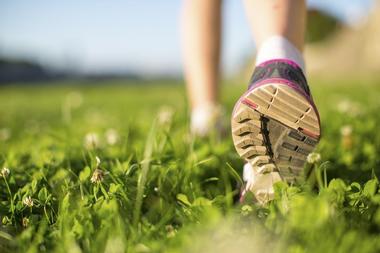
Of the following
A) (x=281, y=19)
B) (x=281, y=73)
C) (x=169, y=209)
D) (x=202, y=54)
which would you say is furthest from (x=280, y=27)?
(x=202, y=54)

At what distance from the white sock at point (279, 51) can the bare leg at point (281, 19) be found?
0.03 m

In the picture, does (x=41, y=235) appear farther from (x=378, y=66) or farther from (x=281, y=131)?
(x=378, y=66)

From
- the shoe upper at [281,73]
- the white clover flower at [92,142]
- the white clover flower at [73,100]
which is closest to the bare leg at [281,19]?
the shoe upper at [281,73]

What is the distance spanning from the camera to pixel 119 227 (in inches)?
42.3

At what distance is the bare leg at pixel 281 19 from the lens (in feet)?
4.97

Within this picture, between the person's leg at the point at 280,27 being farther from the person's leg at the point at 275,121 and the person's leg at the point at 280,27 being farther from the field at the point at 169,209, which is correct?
the field at the point at 169,209

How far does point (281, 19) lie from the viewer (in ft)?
4.99

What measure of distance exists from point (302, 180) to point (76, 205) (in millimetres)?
635

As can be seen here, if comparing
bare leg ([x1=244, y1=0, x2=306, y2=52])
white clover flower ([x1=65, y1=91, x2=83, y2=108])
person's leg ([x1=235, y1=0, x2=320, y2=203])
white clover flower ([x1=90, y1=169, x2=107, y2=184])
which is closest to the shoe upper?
person's leg ([x1=235, y1=0, x2=320, y2=203])

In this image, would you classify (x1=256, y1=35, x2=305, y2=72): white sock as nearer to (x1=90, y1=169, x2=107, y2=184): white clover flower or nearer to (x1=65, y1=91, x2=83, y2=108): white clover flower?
(x1=90, y1=169, x2=107, y2=184): white clover flower

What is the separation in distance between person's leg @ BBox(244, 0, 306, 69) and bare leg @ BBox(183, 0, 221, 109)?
71 centimetres

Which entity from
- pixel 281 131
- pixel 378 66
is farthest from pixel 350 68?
pixel 281 131

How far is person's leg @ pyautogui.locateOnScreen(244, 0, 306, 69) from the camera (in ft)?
4.80

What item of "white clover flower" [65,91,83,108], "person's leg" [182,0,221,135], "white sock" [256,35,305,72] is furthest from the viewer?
"white clover flower" [65,91,83,108]
